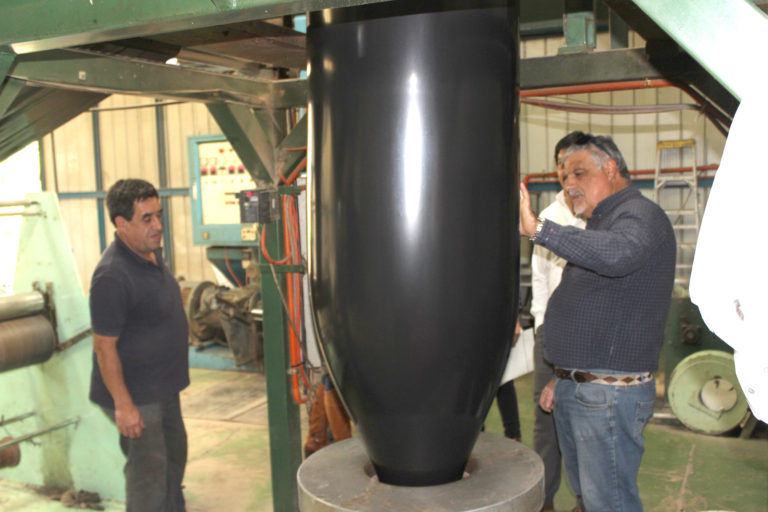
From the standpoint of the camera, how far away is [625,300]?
7.04ft

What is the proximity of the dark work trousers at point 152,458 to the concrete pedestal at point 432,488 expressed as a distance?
4.30ft

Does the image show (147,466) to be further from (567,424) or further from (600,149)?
(600,149)

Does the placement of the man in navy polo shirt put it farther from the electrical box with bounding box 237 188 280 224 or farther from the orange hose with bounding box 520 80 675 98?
the orange hose with bounding box 520 80 675 98

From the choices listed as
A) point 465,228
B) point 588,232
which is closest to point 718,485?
point 588,232

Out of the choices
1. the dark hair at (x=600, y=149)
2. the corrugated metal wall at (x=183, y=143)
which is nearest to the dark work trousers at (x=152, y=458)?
the dark hair at (x=600, y=149)

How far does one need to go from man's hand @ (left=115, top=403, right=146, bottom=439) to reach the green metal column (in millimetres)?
492

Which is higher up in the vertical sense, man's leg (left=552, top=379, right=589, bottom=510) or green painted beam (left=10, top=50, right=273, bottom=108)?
green painted beam (left=10, top=50, right=273, bottom=108)

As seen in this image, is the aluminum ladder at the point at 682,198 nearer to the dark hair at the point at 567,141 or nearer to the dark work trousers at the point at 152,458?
the dark hair at the point at 567,141

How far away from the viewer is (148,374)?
104 inches

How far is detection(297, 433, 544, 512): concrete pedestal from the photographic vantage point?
4.28ft

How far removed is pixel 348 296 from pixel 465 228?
0.24 metres

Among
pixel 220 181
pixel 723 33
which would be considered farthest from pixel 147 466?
pixel 220 181

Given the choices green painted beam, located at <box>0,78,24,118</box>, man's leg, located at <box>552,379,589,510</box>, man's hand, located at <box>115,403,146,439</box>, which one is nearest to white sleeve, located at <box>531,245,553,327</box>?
man's leg, located at <box>552,379,589,510</box>

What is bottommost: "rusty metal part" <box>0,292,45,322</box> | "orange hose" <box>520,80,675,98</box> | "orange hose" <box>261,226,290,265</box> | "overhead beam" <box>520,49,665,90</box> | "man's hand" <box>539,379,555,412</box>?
"man's hand" <box>539,379,555,412</box>
